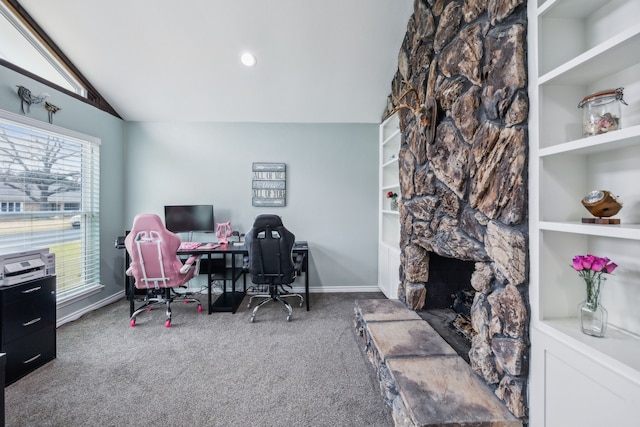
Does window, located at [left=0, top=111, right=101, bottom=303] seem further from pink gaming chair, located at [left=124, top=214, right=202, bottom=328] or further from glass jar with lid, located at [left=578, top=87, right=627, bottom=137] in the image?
glass jar with lid, located at [left=578, top=87, right=627, bottom=137]

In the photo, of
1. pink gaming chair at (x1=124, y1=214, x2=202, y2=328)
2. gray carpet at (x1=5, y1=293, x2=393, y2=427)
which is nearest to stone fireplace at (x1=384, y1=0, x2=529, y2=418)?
gray carpet at (x1=5, y1=293, x2=393, y2=427)

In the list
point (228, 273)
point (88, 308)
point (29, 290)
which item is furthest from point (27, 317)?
point (228, 273)

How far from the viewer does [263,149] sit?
3609 mm

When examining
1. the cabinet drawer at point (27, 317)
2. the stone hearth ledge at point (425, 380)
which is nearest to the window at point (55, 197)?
the cabinet drawer at point (27, 317)

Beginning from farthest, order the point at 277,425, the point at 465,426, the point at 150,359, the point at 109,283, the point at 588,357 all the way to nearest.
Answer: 1. the point at 109,283
2. the point at 150,359
3. the point at 277,425
4. the point at 465,426
5. the point at 588,357

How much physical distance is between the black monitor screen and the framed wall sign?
66 centimetres

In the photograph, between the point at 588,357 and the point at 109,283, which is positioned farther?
the point at 109,283

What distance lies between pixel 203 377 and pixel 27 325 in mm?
1410

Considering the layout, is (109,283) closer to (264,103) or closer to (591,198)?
(264,103)

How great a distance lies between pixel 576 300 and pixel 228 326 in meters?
2.74

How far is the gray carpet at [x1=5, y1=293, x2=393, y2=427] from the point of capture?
4.99 ft

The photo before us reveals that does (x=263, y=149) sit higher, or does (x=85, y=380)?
(x=263, y=149)

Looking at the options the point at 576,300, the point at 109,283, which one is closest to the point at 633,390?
the point at 576,300

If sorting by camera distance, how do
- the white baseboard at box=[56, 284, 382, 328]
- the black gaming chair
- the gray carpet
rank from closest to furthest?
the gray carpet < the black gaming chair < the white baseboard at box=[56, 284, 382, 328]
